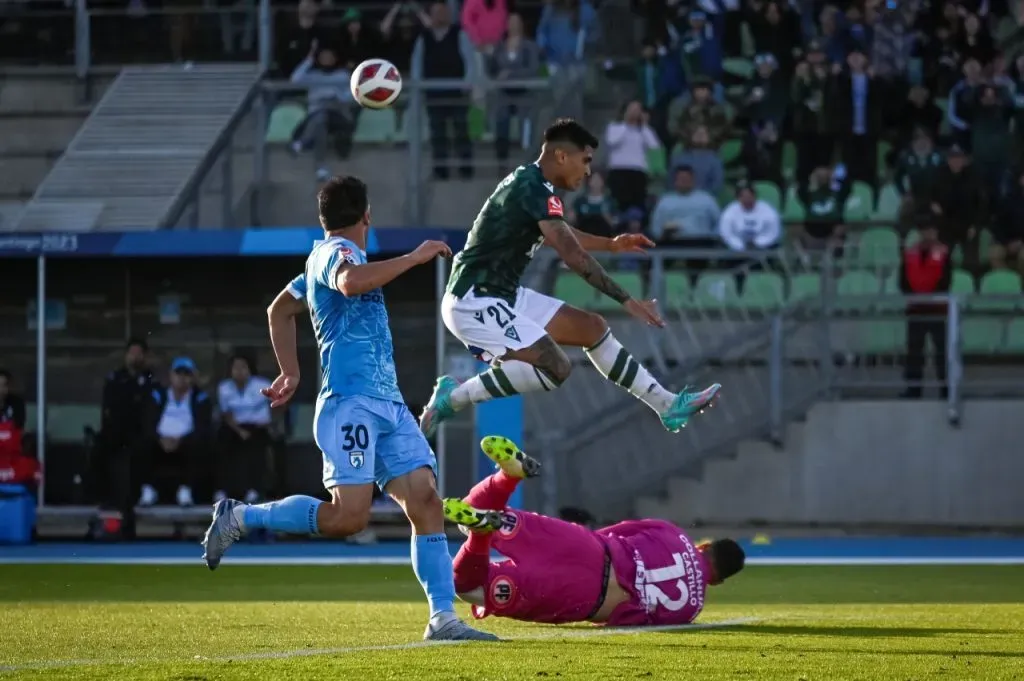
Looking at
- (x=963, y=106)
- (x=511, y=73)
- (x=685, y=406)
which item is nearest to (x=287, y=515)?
(x=685, y=406)

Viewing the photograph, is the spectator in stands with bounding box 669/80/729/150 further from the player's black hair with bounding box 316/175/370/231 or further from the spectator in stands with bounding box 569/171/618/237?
the player's black hair with bounding box 316/175/370/231

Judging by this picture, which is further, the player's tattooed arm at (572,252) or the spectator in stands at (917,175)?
the spectator in stands at (917,175)

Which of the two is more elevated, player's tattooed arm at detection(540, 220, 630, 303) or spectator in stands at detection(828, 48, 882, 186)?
spectator in stands at detection(828, 48, 882, 186)

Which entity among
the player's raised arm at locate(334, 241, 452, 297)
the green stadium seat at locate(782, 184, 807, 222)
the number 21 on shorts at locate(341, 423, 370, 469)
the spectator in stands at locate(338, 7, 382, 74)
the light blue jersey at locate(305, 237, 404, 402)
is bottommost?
the number 21 on shorts at locate(341, 423, 370, 469)

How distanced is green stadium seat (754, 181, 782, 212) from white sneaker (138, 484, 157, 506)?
752 cm

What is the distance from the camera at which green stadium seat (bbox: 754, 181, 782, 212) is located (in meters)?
20.9

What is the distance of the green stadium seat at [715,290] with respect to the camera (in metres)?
19.3

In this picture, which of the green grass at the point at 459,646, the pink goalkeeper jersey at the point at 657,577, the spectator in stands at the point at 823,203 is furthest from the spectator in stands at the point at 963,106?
the pink goalkeeper jersey at the point at 657,577

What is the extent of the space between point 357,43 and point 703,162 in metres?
4.70

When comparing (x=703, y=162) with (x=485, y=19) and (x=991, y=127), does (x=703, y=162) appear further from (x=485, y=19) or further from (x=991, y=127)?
(x=485, y=19)

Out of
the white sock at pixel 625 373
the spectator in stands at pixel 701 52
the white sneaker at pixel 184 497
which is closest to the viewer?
the white sock at pixel 625 373

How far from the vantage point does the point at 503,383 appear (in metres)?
10.6

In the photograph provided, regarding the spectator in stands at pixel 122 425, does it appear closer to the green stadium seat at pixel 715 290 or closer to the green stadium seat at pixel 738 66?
the green stadium seat at pixel 715 290

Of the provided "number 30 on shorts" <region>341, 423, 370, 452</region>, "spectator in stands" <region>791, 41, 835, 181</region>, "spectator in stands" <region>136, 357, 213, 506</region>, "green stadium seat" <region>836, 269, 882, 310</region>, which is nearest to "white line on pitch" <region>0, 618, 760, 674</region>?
"number 30 on shorts" <region>341, 423, 370, 452</region>
